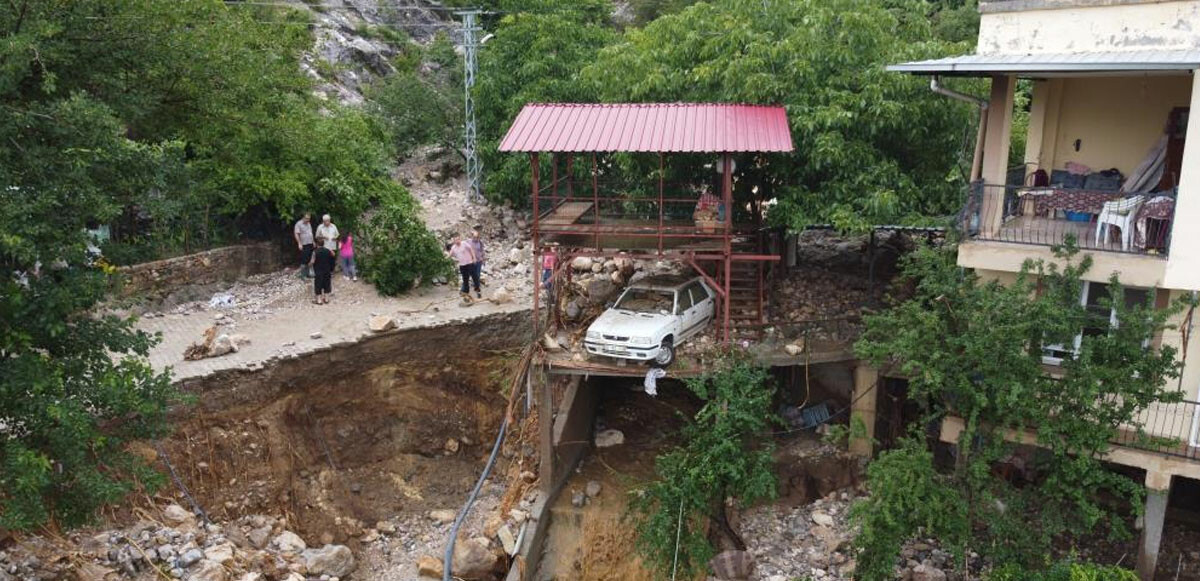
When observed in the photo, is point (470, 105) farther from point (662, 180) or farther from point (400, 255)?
point (662, 180)

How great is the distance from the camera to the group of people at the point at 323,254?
20234 mm

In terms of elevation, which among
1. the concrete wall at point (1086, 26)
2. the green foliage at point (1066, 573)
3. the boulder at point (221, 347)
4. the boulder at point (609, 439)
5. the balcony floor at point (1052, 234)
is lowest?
the boulder at point (609, 439)

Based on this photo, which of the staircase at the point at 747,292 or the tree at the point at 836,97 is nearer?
the tree at the point at 836,97

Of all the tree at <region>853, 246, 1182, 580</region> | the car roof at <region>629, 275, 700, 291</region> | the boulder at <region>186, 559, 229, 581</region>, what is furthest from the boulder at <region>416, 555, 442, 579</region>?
the tree at <region>853, 246, 1182, 580</region>

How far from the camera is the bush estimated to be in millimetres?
20891

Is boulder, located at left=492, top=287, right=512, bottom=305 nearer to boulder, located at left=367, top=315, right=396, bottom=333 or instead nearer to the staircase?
boulder, located at left=367, top=315, right=396, bottom=333

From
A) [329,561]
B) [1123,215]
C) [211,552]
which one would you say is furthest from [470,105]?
[1123,215]

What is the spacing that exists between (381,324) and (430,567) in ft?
17.3

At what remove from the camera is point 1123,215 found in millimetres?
12109

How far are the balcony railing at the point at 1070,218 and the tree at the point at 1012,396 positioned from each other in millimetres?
696

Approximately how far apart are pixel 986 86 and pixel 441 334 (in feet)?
38.8

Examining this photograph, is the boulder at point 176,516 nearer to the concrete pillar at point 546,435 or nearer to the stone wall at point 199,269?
the stone wall at point 199,269

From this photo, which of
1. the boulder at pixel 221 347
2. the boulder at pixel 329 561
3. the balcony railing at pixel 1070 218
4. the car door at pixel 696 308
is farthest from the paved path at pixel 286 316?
the balcony railing at pixel 1070 218

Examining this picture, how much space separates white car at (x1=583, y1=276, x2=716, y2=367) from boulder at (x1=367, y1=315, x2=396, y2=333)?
14.5 ft
